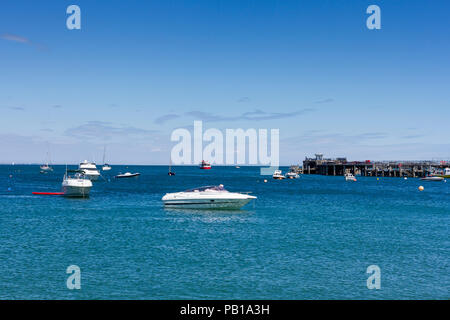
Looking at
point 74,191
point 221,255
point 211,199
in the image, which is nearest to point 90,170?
point 74,191

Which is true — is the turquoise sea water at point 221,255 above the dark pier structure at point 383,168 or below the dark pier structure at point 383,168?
below

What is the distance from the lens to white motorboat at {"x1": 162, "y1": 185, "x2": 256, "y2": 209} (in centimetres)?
4888

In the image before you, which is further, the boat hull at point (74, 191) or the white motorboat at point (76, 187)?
the boat hull at point (74, 191)

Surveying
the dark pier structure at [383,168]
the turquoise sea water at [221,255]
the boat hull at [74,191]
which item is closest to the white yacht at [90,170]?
the boat hull at [74,191]

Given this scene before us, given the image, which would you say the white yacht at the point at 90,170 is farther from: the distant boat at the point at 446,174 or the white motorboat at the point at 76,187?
the distant boat at the point at 446,174

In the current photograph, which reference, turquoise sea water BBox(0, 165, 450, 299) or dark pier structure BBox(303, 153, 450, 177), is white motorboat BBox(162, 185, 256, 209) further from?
dark pier structure BBox(303, 153, 450, 177)

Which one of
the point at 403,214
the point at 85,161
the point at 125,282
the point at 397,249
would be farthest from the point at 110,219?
the point at 85,161

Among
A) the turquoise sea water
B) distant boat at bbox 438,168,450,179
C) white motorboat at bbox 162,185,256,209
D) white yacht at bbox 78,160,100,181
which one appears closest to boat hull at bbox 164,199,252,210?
white motorboat at bbox 162,185,256,209

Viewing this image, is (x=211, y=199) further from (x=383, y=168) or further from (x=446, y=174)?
(x=383, y=168)

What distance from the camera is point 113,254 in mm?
26172

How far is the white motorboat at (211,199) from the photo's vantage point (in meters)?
48.9

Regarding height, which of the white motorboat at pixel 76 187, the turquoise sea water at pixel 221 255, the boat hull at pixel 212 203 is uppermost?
the white motorboat at pixel 76 187
